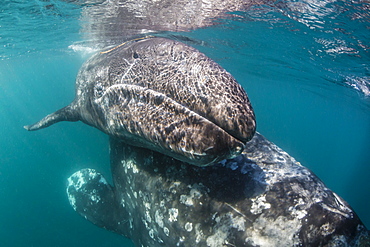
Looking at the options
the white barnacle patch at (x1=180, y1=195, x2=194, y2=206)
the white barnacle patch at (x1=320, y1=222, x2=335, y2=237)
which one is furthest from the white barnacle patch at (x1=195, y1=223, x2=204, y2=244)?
the white barnacle patch at (x1=320, y1=222, x2=335, y2=237)

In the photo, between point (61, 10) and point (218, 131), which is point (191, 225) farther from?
point (61, 10)

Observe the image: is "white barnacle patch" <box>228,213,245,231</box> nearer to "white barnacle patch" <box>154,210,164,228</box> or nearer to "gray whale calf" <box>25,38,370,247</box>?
"gray whale calf" <box>25,38,370,247</box>

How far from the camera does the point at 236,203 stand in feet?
9.68

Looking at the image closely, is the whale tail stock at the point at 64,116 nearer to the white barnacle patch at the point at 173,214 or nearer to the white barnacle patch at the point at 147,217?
the white barnacle patch at the point at 147,217

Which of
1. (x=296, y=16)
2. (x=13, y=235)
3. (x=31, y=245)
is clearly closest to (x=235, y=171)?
(x=296, y=16)

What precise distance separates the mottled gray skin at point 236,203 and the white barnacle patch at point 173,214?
0.05 feet

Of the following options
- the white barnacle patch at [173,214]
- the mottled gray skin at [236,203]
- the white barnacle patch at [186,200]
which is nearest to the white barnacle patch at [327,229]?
the mottled gray skin at [236,203]

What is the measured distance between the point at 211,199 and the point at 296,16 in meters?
11.9

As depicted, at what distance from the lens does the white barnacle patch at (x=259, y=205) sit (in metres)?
2.79

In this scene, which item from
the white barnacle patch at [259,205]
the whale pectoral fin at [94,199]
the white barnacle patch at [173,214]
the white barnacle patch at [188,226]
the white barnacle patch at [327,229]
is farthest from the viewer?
the whale pectoral fin at [94,199]

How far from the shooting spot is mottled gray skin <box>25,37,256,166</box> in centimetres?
246

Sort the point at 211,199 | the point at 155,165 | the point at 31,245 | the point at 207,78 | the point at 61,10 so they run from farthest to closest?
1. the point at 31,245
2. the point at 61,10
3. the point at 155,165
4. the point at 211,199
5. the point at 207,78

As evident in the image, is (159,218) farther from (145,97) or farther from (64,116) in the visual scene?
(64,116)

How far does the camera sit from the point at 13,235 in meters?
26.8
